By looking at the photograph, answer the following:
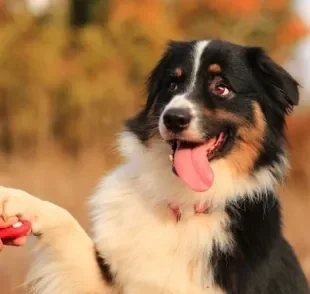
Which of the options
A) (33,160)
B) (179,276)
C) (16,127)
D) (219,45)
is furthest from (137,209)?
(16,127)

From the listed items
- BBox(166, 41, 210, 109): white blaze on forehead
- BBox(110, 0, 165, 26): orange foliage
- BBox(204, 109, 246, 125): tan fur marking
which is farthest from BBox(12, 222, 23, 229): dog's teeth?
BBox(110, 0, 165, 26): orange foliage

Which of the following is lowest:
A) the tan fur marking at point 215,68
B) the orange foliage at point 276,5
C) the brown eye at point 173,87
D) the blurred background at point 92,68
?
the blurred background at point 92,68

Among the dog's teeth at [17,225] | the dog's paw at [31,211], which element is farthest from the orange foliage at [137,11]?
the dog's teeth at [17,225]

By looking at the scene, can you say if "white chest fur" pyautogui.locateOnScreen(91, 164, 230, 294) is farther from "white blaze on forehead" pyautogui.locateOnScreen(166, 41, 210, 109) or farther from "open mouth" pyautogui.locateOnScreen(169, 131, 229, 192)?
"white blaze on forehead" pyautogui.locateOnScreen(166, 41, 210, 109)

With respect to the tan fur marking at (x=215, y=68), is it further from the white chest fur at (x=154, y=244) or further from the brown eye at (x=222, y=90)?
the white chest fur at (x=154, y=244)

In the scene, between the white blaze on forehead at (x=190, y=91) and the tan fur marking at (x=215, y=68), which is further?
the tan fur marking at (x=215, y=68)

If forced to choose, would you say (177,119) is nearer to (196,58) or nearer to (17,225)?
(196,58)

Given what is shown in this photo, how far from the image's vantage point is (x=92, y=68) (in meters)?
9.81

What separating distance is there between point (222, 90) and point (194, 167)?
0.55 m

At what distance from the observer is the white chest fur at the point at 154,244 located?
3.44m

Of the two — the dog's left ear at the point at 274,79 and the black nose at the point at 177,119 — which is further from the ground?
the dog's left ear at the point at 274,79

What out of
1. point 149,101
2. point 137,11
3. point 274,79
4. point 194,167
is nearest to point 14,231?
point 194,167

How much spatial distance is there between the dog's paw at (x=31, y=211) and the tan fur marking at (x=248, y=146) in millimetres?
1080

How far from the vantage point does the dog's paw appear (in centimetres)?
333
